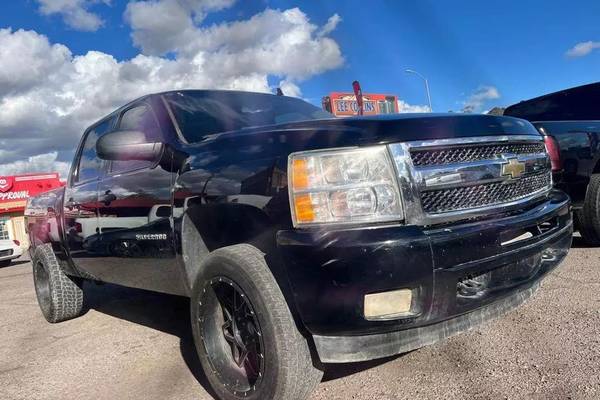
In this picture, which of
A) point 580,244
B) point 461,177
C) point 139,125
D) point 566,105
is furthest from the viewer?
point 566,105

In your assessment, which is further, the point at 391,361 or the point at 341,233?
the point at 391,361

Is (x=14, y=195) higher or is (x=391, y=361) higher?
(x=14, y=195)

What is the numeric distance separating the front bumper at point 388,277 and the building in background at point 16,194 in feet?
106

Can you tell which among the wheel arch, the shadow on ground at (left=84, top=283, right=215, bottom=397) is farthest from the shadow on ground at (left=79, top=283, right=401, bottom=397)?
the wheel arch

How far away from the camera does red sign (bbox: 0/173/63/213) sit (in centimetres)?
3075

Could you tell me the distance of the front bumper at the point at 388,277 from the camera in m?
2.04

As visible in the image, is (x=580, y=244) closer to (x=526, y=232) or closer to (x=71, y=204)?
(x=526, y=232)

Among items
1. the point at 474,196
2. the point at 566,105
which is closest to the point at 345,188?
the point at 474,196

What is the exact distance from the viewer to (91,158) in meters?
4.66

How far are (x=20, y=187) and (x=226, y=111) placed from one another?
32.6 m

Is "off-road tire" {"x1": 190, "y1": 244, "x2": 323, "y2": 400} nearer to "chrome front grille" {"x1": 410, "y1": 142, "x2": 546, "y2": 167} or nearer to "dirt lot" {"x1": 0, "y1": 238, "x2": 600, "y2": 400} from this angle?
"dirt lot" {"x1": 0, "y1": 238, "x2": 600, "y2": 400}

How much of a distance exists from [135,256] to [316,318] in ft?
5.96

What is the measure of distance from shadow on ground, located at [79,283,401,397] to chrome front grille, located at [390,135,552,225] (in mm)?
1198

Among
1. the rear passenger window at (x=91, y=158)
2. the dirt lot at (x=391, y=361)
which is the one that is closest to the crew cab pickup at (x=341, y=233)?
the dirt lot at (x=391, y=361)
